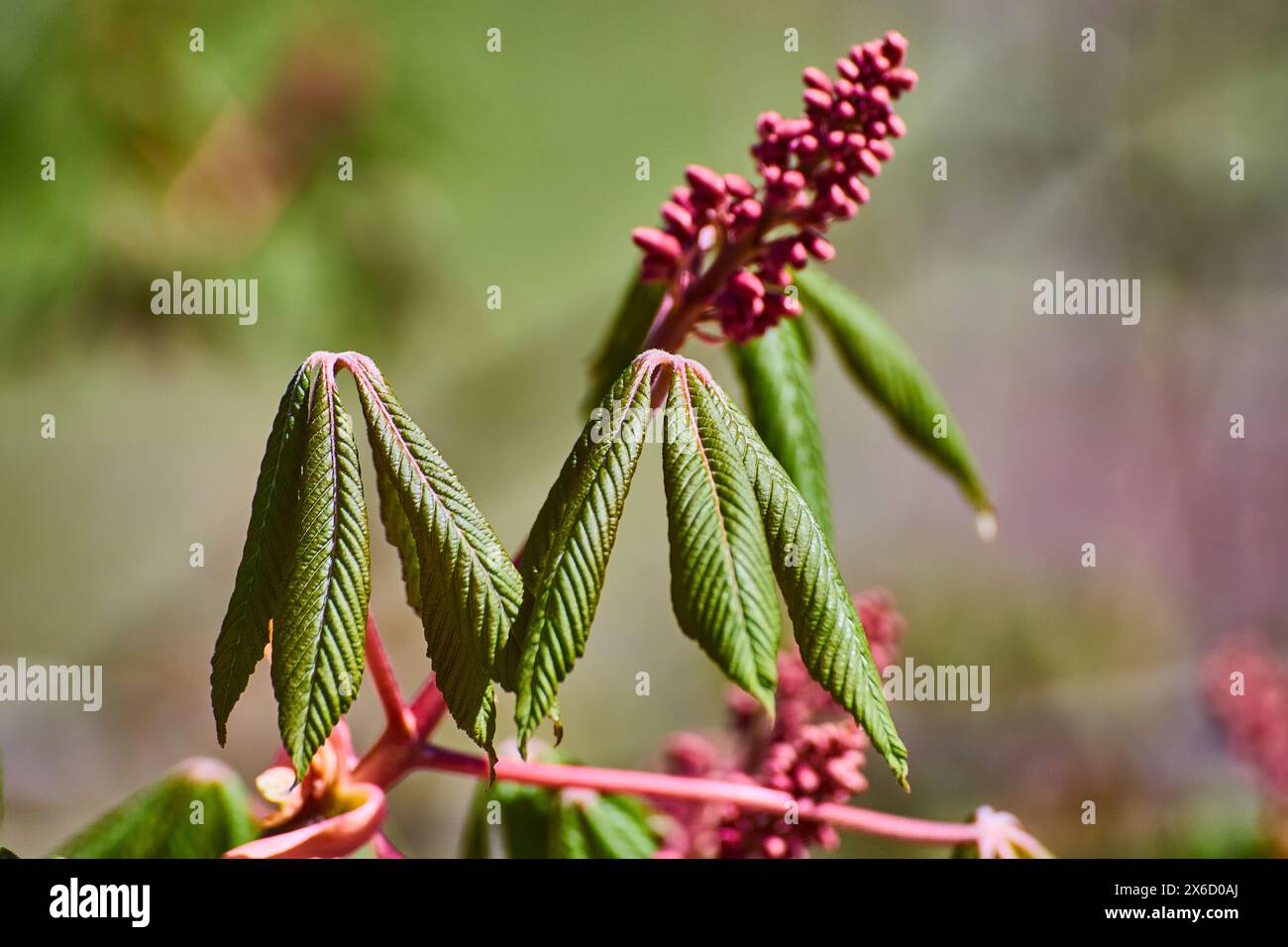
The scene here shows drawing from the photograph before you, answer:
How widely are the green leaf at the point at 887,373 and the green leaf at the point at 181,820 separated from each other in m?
0.62

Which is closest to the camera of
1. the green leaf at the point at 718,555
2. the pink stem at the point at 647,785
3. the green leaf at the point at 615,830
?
the green leaf at the point at 718,555

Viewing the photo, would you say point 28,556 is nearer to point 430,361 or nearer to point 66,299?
point 66,299

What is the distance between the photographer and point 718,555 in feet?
1.80

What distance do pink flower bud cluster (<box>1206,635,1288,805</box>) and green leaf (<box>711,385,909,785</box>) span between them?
117cm

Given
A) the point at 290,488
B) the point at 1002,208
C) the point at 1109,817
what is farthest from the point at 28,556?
the point at 1109,817

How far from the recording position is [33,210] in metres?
1.75

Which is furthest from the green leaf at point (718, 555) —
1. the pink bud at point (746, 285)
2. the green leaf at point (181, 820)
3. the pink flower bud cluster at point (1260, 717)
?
the pink flower bud cluster at point (1260, 717)

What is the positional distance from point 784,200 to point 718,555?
273mm

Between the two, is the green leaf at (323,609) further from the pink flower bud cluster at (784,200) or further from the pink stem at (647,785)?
the pink flower bud cluster at (784,200)

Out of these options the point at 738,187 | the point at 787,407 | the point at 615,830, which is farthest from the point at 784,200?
the point at 615,830

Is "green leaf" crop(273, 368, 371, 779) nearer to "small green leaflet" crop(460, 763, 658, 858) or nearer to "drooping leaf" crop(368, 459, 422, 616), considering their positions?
"drooping leaf" crop(368, 459, 422, 616)

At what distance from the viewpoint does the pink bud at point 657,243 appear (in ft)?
2.29

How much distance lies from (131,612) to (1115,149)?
2309mm

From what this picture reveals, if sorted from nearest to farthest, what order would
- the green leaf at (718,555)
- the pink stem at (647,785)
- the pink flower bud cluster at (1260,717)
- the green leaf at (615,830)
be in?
the green leaf at (718,555), the pink stem at (647,785), the green leaf at (615,830), the pink flower bud cluster at (1260,717)
